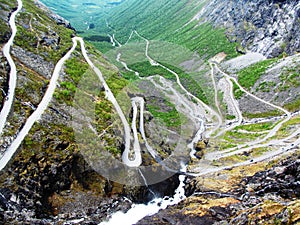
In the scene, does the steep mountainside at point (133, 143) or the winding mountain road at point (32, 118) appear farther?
the steep mountainside at point (133, 143)

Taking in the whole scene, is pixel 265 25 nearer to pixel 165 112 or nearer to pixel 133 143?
pixel 165 112

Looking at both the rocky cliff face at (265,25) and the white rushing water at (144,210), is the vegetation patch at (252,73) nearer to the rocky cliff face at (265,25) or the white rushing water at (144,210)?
the rocky cliff face at (265,25)

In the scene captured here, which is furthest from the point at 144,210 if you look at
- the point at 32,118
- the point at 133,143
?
→ the point at 32,118

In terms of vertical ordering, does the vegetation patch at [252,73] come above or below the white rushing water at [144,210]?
above

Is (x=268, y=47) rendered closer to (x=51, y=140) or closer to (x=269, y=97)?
(x=269, y=97)

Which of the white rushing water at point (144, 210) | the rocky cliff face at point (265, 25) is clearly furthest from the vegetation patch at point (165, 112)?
the rocky cliff face at point (265, 25)

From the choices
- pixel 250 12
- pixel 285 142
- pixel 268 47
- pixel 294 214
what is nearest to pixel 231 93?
pixel 268 47
